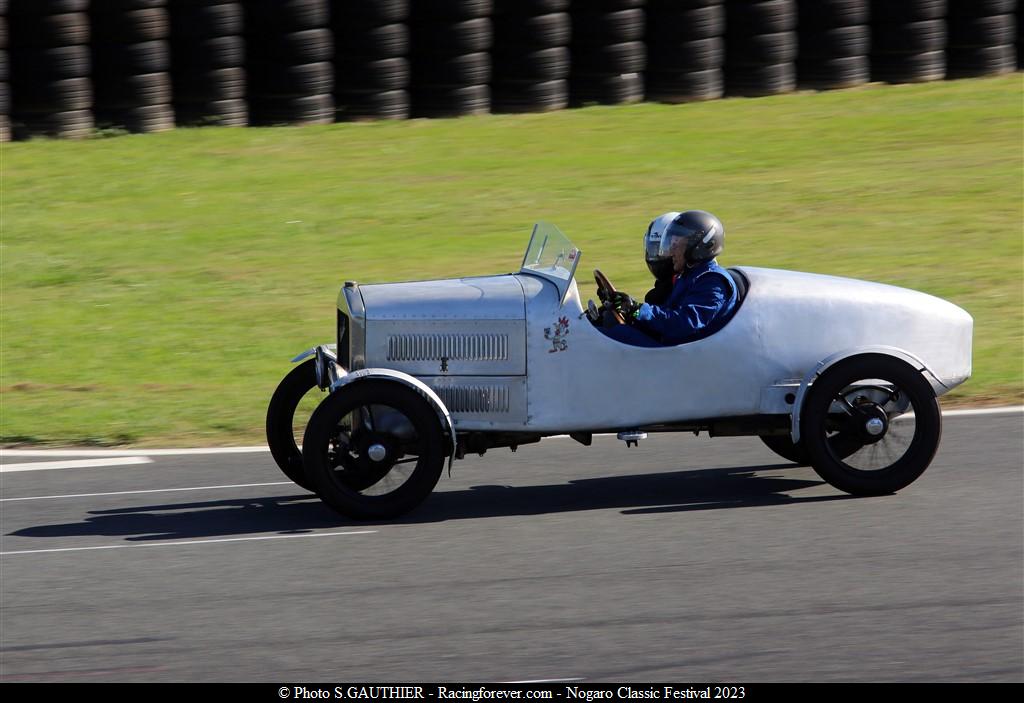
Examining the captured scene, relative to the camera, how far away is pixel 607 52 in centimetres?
1557

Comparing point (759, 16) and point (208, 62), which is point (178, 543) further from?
point (759, 16)

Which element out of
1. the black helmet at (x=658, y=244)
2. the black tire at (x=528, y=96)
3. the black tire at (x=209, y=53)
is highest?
the black tire at (x=209, y=53)

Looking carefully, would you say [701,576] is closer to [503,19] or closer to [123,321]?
[123,321]

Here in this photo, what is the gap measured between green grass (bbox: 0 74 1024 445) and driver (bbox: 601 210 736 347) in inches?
109

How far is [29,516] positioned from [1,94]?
9.00 metres

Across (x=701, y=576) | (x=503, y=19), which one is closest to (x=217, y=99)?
(x=503, y=19)

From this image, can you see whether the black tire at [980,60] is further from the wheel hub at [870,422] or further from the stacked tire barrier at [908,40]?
the wheel hub at [870,422]

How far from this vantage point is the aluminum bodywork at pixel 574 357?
653 centimetres

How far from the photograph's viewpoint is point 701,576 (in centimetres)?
563

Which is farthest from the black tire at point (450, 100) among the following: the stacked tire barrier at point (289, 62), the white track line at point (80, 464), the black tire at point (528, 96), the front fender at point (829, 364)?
the front fender at point (829, 364)

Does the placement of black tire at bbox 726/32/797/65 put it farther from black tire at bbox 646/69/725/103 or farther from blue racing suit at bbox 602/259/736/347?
blue racing suit at bbox 602/259/736/347

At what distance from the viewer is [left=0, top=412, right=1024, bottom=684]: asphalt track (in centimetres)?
483

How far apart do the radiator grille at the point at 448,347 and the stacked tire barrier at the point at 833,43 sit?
10349mm
